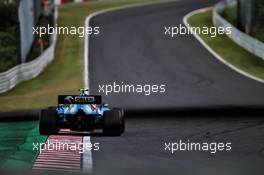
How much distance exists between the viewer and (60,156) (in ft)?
34.9

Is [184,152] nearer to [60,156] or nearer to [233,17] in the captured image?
[60,156]

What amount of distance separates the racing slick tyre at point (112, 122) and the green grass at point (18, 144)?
1080 millimetres

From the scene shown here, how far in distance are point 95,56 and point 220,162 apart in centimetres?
1556

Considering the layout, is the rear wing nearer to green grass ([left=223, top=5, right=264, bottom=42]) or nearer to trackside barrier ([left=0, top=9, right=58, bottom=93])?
trackside barrier ([left=0, top=9, right=58, bottom=93])

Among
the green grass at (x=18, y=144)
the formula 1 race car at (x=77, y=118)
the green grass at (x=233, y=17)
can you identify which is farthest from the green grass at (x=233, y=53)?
the formula 1 race car at (x=77, y=118)

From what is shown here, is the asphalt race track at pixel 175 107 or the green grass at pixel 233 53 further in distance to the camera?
the green grass at pixel 233 53

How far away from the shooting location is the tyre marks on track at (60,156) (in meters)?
9.38

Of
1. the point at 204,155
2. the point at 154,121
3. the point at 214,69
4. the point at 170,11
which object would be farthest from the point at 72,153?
the point at 170,11

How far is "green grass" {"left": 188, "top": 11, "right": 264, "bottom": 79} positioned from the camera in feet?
76.7

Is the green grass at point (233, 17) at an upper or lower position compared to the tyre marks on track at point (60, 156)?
upper

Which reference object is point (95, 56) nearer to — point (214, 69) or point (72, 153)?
point (214, 69)

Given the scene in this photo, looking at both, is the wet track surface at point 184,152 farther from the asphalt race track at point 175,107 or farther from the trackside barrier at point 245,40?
the trackside barrier at point 245,40

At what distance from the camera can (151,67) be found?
23422mm

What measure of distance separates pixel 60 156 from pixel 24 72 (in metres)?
8.73
